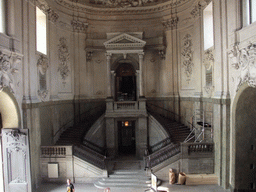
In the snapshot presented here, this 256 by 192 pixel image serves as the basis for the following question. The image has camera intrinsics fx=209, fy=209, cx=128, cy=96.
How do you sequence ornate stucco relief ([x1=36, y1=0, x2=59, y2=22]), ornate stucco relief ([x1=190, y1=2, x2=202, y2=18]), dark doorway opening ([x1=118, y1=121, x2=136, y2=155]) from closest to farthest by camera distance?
ornate stucco relief ([x1=36, y1=0, x2=59, y2=22]) < ornate stucco relief ([x1=190, y1=2, x2=202, y2=18]) < dark doorway opening ([x1=118, y1=121, x2=136, y2=155])

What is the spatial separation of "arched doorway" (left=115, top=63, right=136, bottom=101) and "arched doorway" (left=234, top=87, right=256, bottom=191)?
10.2 metres

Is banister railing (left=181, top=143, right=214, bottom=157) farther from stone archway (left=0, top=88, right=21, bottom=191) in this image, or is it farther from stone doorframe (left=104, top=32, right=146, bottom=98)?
stone archway (left=0, top=88, right=21, bottom=191)

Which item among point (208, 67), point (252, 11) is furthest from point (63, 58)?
point (252, 11)

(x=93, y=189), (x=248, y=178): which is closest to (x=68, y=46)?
(x=93, y=189)

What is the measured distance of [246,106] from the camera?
9.94 m

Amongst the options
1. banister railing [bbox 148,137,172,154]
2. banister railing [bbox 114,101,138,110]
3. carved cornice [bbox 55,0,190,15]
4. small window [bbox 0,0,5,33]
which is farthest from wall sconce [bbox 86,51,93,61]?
banister railing [bbox 148,137,172,154]

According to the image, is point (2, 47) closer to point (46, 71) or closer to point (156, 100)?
point (46, 71)

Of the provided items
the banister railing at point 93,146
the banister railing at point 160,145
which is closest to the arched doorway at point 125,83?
the banister railing at point 93,146

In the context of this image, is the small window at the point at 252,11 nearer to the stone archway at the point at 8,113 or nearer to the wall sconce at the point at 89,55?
the stone archway at the point at 8,113

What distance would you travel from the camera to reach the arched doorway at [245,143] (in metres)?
9.98

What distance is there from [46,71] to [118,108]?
5830mm

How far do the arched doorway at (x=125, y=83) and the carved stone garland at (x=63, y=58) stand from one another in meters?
4.50

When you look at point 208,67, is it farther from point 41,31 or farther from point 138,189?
point 41,31

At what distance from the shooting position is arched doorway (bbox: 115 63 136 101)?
1867 centimetres
